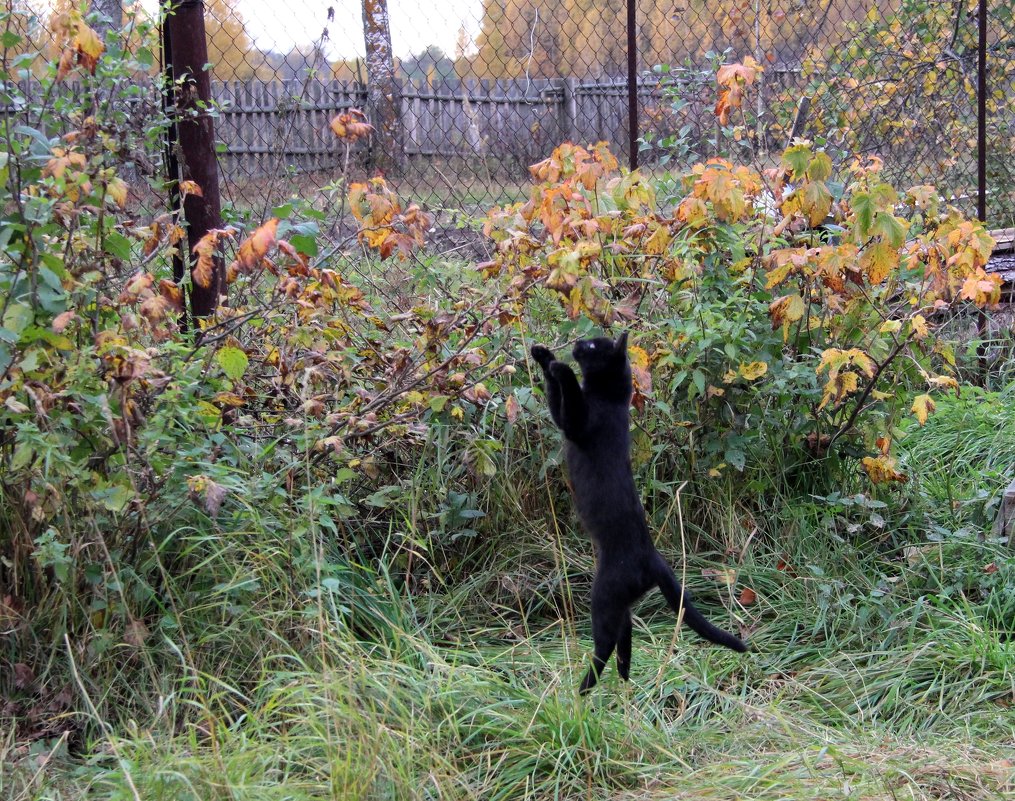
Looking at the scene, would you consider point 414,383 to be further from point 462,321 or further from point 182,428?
point 182,428

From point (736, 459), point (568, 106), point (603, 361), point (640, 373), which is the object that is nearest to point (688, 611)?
point (603, 361)

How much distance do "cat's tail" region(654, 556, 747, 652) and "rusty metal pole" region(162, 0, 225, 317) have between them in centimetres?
209

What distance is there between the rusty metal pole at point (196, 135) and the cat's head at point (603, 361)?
5.54 ft

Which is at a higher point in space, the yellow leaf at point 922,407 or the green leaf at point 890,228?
the green leaf at point 890,228

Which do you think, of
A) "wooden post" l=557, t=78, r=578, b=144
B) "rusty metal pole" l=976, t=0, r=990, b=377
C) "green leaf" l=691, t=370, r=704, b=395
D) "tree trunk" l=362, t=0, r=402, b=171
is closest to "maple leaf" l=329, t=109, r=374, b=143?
"green leaf" l=691, t=370, r=704, b=395

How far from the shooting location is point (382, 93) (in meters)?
6.35

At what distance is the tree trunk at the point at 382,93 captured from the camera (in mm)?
5570

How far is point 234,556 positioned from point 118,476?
44 cm

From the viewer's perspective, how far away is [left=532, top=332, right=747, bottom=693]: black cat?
2.69m

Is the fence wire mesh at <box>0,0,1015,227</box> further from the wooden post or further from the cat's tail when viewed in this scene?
the cat's tail

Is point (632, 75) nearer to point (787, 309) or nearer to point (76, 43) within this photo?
point (787, 309)

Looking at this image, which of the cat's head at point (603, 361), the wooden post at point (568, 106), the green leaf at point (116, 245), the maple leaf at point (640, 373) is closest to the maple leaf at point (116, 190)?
the green leaf at point (116, 245)

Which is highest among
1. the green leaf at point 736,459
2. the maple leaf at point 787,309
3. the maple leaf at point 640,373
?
the maple leaf at point 787,309

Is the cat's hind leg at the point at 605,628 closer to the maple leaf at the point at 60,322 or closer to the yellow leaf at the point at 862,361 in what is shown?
the yellow leaf at the point at 862,361
